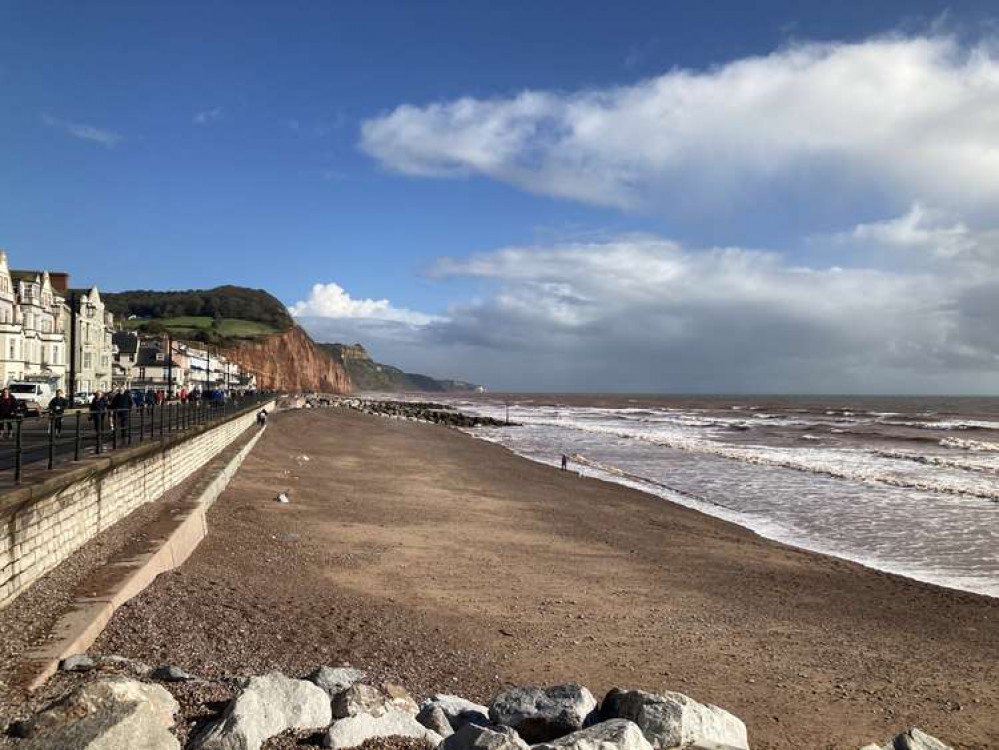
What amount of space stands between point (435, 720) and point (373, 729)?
2.02ft

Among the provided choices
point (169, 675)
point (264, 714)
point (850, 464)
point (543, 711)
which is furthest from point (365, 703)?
point (850, 464)

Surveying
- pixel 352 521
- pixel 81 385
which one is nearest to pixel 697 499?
pixel 352 521

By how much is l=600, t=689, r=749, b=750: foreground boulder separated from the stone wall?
19.7 ft

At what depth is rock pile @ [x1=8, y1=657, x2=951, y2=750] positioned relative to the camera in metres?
4.31

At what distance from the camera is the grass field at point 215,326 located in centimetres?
12701

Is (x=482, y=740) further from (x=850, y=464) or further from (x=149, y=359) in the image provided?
(x=149, y=359)

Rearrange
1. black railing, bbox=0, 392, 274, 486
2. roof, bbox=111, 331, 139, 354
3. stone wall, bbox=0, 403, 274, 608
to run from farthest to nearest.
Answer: roof, bbox=111, 331, 139, 354 → black railing, bbox=0, 392, 274, 486 → stone wall, bbox=0, 403, 274, 608

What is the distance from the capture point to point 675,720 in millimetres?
5277

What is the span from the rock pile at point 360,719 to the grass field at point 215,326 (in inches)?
4975

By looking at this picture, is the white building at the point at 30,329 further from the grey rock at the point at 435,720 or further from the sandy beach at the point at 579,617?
the grey rock at the point at 435,720

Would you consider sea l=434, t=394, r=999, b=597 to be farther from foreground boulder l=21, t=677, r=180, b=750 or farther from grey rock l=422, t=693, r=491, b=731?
foreground boulder l=21, t=677, r=180, b=750

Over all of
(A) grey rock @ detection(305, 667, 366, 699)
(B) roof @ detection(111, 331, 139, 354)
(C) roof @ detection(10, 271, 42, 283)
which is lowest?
(A) grey rock @ detection(305, 667, 366, 699)

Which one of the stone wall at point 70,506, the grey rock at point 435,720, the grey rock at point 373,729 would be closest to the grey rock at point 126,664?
the stone wall at point 70,506

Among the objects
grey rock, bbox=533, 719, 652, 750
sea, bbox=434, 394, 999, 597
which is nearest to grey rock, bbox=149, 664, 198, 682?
grey rock, bbox=533, 719, 652, 750
